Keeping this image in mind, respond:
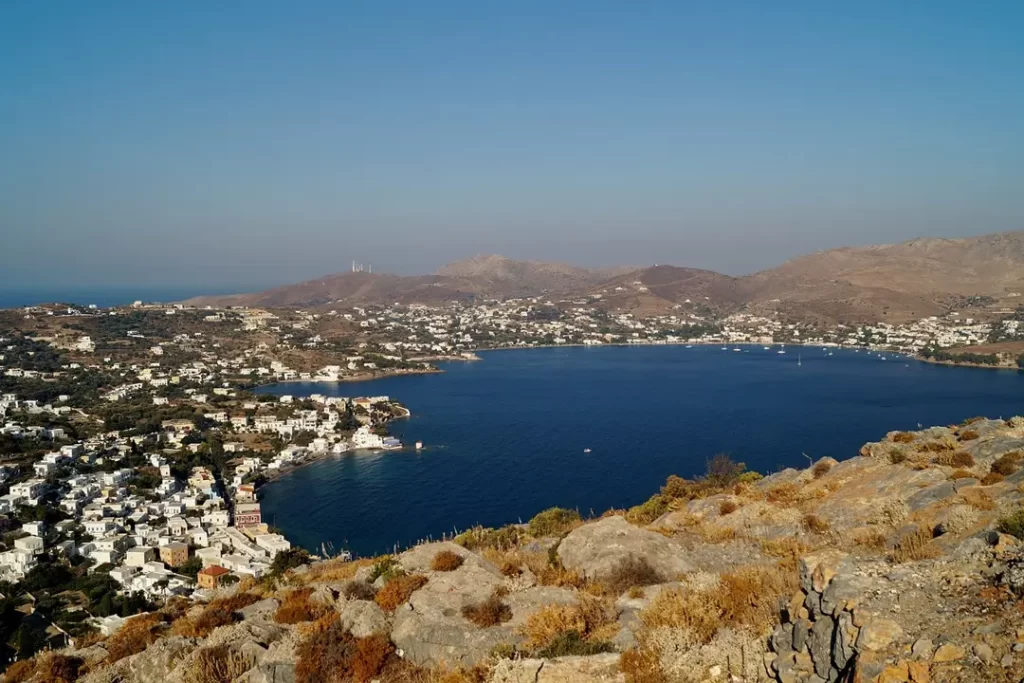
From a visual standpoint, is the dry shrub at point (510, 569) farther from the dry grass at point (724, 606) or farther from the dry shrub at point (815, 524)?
the dry shrub at point (815, 524)

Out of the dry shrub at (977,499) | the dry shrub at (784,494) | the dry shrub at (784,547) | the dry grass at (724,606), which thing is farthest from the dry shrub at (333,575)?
the dry shrub at (977,499)

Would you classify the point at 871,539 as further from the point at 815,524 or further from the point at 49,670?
the point at 49,670

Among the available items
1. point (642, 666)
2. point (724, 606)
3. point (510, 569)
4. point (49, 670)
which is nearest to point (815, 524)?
point (724, 606)

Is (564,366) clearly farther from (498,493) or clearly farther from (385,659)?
(385,659)

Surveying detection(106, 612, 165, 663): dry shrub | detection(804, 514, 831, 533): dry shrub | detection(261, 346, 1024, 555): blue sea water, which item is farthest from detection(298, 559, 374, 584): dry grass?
detection(261, 346, 1024, 555): blue sea water

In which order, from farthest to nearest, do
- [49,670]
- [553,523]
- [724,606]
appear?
1. [553,523]
2. [49,670]
3. [724,606]
